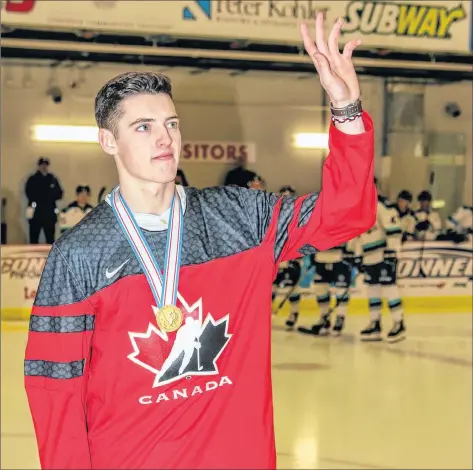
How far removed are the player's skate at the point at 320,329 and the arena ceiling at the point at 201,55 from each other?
9.76 feet

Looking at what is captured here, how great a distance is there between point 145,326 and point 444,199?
8.95 m

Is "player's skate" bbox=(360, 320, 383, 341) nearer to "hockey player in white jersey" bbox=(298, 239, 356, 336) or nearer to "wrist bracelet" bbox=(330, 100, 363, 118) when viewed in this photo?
"hockey player in white jersey" bbox=(298, 239, 356, 336)

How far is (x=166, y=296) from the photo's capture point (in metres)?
1.43

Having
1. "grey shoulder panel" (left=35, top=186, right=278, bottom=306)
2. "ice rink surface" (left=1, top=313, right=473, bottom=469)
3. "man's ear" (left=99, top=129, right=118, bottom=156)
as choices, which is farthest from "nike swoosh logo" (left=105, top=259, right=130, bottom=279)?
"ice rink surface" (left=1, top=313, right=473, bottom=469)

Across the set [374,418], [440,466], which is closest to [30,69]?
[374,418]

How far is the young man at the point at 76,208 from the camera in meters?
8.45

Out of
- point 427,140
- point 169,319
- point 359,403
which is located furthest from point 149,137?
point 427,140

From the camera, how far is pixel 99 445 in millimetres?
1490

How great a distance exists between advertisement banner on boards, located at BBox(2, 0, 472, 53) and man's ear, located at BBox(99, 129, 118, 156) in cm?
628

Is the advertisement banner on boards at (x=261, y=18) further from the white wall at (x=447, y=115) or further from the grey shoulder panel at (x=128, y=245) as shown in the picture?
the grey shoulder panel at (x=128, y=245)

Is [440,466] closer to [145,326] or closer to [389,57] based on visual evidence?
[145,326]

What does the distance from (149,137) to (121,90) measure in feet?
0.33

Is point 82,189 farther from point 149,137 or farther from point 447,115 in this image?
point 149,137

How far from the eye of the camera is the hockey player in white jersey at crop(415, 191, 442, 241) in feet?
30.5
